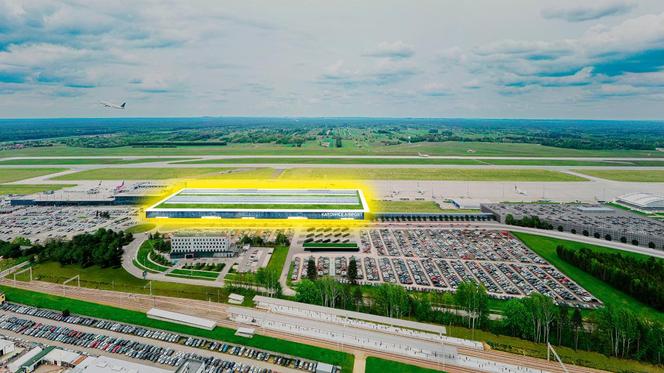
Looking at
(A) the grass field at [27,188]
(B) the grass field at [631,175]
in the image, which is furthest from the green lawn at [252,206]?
(B) the grass field at [631,175]

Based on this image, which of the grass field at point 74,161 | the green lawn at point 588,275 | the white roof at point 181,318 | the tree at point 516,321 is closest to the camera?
the tree at point 516,321

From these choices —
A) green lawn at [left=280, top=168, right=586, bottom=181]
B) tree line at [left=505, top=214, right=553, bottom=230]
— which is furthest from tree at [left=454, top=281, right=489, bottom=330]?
green lawn at [left=280, top=168, right=586, bottom=181]

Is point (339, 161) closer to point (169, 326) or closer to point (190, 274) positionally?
point (190, 274)

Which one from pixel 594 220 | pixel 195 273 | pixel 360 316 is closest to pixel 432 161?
pixel 594 220

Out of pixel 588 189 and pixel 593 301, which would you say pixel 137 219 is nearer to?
pixel 593 301

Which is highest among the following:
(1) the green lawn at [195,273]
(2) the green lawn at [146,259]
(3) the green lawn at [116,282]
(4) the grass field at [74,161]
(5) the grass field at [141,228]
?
(4) the grass field at [74,161]

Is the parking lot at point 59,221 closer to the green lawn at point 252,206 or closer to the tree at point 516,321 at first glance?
the green lawn at point 252,206

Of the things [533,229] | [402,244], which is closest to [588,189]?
[533,229]
